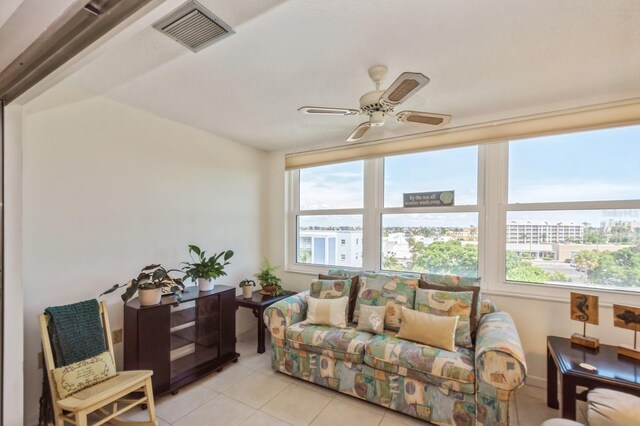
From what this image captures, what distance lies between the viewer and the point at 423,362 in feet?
6.75

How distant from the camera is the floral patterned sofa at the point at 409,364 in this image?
1.83 metres

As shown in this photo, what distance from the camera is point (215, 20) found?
A: 1495mm

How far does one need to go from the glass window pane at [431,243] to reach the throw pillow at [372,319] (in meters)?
0.82

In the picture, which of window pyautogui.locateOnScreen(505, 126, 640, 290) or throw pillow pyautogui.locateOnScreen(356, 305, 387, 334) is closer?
window pyautogui.locateOnScreen(505, 126, 640, 290)

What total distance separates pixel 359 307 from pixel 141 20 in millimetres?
2609

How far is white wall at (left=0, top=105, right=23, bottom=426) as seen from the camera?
1477mm

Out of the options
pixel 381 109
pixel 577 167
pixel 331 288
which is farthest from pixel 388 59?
pixel 331 288

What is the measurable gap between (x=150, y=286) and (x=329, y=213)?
2201 millimetres

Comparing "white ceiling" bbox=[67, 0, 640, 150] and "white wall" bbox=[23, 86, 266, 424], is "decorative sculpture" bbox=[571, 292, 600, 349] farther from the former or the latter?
"white wall" bbox=[23, 86, 266, 424]

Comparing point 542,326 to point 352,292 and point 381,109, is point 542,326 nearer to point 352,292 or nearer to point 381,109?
point 352,292

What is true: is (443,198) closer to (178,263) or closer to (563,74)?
(563,74)

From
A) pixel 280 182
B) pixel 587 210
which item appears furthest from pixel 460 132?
pixel 280 182

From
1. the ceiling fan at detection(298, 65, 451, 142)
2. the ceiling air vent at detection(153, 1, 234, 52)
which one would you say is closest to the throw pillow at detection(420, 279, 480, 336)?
the ceiling fan at detection(298, 65, 451, 142)

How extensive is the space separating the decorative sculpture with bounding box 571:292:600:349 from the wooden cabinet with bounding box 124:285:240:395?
296 cm
